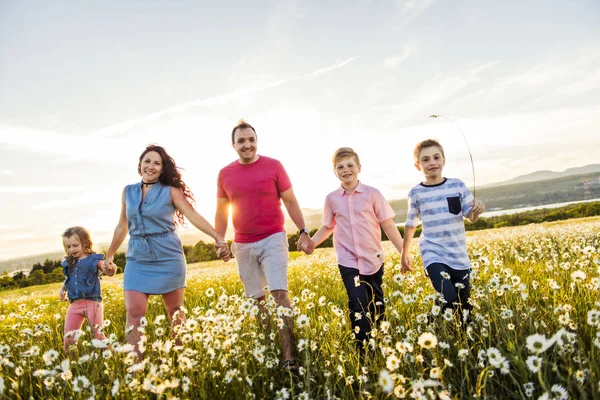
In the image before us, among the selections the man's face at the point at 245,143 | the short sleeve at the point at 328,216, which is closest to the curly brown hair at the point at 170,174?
the man's face at the point at 245,143

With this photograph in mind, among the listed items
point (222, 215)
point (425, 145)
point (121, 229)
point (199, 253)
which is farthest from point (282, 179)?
point (199, 253)

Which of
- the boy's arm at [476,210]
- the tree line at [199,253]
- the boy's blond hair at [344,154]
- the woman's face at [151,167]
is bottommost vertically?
the tree line at [199,253]

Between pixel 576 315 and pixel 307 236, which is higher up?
pixel 307 236

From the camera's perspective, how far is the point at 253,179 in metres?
5.40

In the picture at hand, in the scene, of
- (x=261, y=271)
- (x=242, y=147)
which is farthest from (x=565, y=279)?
(x=242, y=147)

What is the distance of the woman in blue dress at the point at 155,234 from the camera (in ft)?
16.0

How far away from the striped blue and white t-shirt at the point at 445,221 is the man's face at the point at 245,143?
223cm

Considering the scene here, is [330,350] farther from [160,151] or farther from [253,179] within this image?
[160,151]

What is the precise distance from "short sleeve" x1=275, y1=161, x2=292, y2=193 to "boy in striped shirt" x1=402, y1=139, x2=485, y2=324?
1648 mm

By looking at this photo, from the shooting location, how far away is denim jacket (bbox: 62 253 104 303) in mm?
5715

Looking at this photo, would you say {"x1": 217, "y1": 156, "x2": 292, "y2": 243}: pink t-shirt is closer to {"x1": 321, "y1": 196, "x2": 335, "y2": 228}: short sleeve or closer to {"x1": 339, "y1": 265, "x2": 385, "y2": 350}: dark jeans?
{"x1": 321, "y1": 196, "x2": 335, "y2": 228}: short sleeve

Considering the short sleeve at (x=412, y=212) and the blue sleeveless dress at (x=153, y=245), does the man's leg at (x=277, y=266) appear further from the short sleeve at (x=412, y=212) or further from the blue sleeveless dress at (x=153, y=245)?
the short sleeve at (x=412, y=212)

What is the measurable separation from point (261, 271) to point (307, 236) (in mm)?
762

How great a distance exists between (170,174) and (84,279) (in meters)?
1.98
